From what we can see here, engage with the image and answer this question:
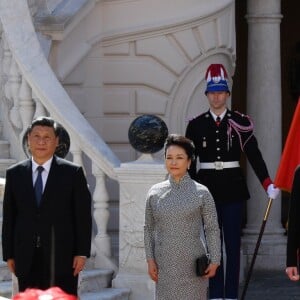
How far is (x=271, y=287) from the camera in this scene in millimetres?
13336

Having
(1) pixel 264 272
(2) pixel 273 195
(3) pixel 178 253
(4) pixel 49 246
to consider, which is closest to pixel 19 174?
(4) pixel 49 246

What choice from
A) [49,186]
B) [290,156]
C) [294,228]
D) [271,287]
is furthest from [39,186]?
[271,287]

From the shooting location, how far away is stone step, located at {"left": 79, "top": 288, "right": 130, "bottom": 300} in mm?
10312

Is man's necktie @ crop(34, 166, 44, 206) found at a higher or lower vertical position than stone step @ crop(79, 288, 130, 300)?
higher

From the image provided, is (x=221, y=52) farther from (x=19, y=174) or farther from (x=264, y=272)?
(x=19, y=174)

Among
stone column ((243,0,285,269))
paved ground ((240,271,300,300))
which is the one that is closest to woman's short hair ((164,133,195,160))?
paved ground ((240,271,300,300))

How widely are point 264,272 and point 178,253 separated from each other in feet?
19.7

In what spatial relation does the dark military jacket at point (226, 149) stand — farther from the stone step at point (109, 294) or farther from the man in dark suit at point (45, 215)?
the man in dark suit at point (45, 215)

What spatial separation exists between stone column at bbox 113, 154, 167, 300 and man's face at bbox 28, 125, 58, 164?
86.0 inches

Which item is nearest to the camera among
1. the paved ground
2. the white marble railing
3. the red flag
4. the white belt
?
the red flag

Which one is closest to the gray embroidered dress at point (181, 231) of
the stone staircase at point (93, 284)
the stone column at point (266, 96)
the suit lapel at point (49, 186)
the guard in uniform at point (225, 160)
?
the suit lapel at point (49, 186)

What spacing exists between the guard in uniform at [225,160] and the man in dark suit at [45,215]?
75.0 inches

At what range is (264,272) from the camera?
14414 mm

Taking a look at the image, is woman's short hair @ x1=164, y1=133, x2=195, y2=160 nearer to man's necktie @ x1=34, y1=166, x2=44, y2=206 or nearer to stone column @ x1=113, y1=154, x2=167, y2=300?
man's necktie @ x1=34, y1=166, x2=44, y2=206
